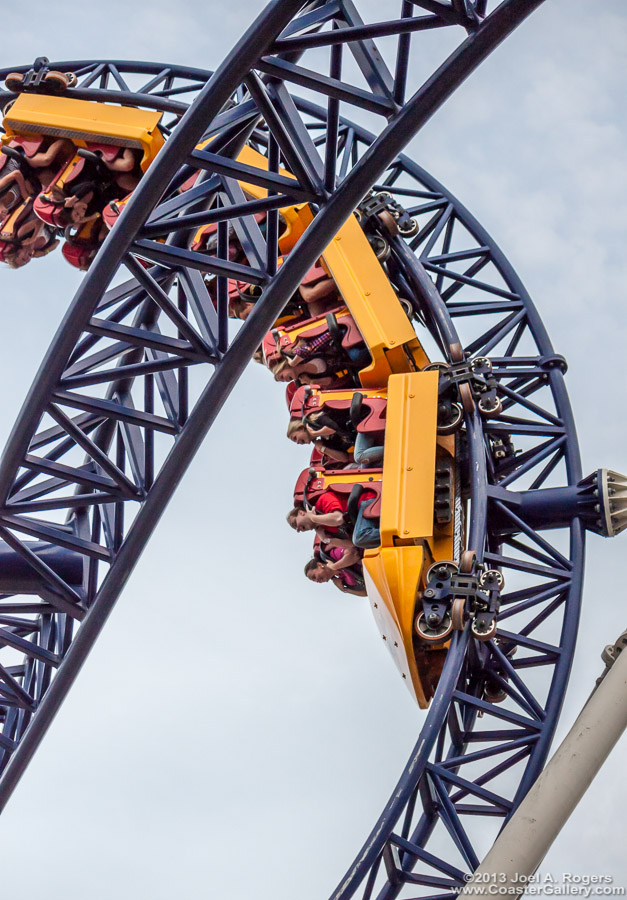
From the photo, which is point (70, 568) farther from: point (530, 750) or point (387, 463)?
point (530, 750)

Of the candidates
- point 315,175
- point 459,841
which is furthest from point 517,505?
point 315,175

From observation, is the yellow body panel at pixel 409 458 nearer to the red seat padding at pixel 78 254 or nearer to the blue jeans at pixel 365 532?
the blue jeans at pixel 365 532

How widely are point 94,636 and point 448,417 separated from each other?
3296mm

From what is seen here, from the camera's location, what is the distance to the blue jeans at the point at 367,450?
973 centimetres

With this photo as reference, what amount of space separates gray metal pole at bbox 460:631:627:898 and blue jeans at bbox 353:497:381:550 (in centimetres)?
313

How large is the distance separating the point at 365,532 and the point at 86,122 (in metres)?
4.05

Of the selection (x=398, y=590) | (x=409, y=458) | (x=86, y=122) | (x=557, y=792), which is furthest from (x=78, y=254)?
(x=557, y=792)

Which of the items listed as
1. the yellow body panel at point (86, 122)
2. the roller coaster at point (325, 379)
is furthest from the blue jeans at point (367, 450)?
the yellow body panel at point (86, 122)

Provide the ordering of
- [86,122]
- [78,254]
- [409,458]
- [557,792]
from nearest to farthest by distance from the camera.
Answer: [557,792] → [409,458] → [86,122] → [78,254]

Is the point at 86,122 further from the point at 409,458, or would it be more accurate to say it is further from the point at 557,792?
the point at 557,792

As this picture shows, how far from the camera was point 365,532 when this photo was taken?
30.7 feet

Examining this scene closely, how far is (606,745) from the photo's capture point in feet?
20.2

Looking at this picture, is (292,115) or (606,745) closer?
(606,745)

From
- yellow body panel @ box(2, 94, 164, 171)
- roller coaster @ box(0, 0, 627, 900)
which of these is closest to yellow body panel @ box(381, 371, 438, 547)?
roller coaster @ box(0, 0, 627, 900)
